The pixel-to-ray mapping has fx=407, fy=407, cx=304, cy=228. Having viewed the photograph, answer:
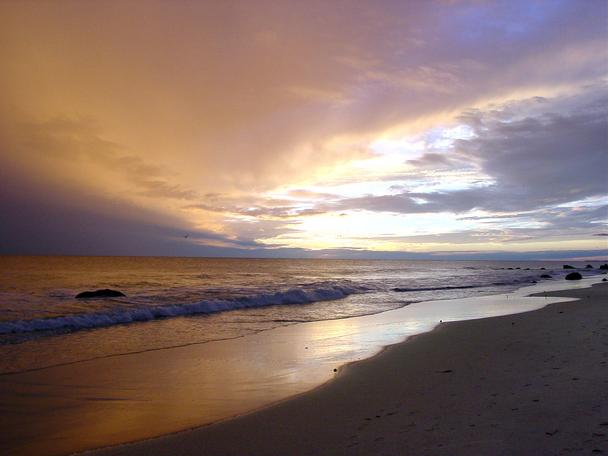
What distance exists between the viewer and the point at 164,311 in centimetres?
2139

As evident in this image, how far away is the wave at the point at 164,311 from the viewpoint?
53.4 ft

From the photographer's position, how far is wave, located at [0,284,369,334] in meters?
16.3

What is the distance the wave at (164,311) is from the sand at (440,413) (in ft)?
42.8

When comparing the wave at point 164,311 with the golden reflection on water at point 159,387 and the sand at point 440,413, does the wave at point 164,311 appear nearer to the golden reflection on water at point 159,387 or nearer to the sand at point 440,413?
the golden reflection on water at point 159,387

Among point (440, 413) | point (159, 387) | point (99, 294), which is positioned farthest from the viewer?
point (99, 294)

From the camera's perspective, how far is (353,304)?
1036 inches

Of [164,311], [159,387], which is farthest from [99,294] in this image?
[159,387]

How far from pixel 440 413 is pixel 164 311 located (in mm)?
18072

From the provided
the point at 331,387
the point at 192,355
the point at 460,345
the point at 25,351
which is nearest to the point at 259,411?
the point at 331,387

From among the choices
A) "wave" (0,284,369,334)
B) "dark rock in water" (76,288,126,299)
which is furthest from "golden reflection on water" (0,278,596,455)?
"dark rock in water" (76,288,126,299)

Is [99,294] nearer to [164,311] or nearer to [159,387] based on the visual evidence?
[164,311]

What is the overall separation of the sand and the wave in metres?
13.0

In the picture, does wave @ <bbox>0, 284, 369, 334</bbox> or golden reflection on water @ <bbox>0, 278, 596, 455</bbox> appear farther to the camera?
wave @ <bbox>0, 284, 369, 334</bbox>

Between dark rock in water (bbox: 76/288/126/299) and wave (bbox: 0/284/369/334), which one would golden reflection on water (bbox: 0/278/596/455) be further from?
dark rock in water (bbox: 76/288/126/299)
